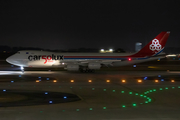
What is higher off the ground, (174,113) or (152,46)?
(152,46)

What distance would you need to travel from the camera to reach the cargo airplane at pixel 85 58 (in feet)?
96.6

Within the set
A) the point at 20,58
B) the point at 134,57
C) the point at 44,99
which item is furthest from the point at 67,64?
the point at 44,99

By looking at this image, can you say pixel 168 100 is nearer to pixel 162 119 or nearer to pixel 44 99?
pixel 162 119

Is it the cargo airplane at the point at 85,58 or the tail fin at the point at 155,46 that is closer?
the cargo airplane at the point at 85,58

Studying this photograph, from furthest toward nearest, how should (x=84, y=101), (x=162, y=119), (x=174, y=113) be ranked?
(x=84, y=101) < (x=174, y=113) < (x=162, y=119)

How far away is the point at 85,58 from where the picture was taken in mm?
31234

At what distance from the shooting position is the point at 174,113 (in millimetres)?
9297

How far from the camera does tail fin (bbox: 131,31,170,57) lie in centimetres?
3262

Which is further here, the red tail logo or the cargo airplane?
the red tail logo

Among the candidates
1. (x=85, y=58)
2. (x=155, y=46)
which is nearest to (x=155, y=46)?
(x=155, y=46)

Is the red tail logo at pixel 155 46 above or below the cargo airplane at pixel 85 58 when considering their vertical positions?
above

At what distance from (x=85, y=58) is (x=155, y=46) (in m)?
11.3

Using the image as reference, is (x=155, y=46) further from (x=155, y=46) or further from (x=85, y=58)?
(x=85, y=58)

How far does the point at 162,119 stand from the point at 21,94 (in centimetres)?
877
